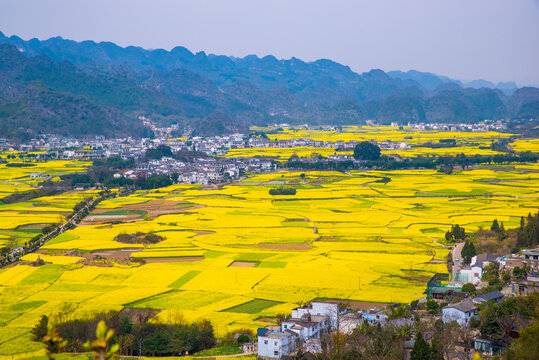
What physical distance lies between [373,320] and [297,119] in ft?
424

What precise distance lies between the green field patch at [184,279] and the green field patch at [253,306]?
11.8 ft

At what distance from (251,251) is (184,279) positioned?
5.76 m

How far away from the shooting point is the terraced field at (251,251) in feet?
73.8

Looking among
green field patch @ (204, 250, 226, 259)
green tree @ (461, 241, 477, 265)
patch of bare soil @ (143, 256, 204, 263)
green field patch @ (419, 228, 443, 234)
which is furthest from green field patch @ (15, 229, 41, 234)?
green tree @ (461, 241, 477, 265)

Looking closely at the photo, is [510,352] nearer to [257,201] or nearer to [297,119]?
[257,201]

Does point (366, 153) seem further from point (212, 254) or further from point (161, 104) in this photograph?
point (161, 104)

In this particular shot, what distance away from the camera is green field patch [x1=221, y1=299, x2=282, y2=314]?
70.4ft

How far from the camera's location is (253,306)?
22.0 m

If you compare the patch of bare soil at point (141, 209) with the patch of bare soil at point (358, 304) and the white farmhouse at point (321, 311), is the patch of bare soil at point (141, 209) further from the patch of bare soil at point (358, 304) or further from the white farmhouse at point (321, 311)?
the white farmhouse at point (321, 311)

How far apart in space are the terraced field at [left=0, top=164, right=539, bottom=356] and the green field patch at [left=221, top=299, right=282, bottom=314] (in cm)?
4

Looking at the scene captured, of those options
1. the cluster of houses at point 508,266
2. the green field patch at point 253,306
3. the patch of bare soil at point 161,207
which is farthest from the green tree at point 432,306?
the patch of bare soil at point 161,207

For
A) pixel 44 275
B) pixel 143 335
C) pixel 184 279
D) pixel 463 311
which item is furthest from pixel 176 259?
pixel 463 311

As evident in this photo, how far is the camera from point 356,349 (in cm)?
1625

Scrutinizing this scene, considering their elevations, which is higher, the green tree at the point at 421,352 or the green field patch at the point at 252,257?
the green tree at the point at 421,352
